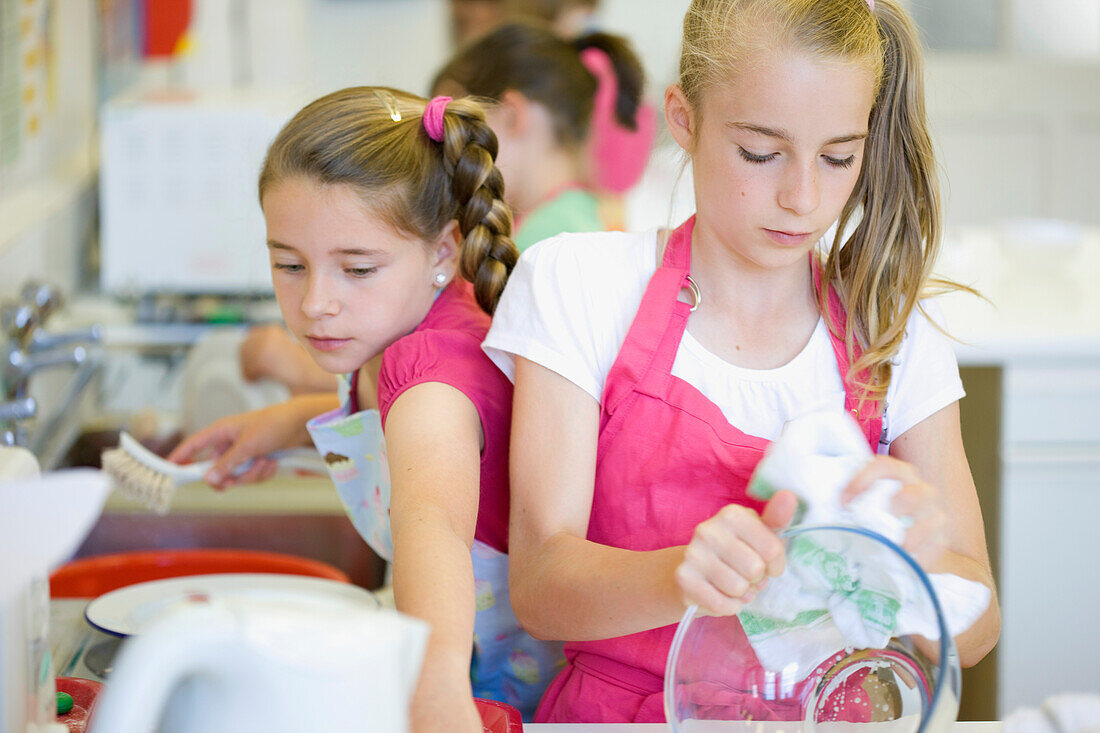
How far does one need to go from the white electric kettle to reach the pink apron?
495 millimetres

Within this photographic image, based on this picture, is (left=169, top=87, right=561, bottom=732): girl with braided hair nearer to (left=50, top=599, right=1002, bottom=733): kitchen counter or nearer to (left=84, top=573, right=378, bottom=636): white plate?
(left=84, top=573, right=378, bottom=636): white plate

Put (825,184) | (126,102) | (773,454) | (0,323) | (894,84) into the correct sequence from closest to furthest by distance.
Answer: (773,454) < (825,184) < (894,84) < (0,323) < (126,102)

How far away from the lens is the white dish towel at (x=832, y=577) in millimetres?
626

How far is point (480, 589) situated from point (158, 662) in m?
0.67

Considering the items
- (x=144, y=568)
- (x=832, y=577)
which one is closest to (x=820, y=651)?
(x=832, y=577)

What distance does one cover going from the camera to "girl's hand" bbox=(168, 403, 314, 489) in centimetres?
123

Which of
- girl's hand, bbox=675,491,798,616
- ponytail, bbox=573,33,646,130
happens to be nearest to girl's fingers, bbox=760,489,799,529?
girl's hand, bbox=675,491,798,616

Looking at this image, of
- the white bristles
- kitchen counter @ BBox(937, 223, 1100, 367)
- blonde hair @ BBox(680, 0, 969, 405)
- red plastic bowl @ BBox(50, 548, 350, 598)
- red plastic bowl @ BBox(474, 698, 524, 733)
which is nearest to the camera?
red plastic bowl @ BBox(474, 698, 524, 733)

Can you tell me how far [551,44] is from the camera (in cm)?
210

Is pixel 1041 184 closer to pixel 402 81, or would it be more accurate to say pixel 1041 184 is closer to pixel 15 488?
pixel 402 81

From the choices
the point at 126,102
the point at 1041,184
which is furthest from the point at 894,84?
the point at 1041,184

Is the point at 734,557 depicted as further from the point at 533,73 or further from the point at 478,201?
the point at 533,73

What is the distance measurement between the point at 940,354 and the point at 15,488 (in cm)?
79

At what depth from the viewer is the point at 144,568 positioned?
1.33 meters
